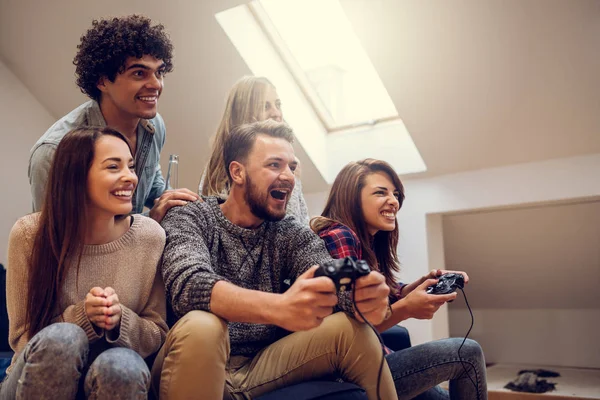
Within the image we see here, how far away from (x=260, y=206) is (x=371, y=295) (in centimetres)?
41

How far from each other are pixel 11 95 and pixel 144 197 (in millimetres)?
2047

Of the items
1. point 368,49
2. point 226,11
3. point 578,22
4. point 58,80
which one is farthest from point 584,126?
point 58,80

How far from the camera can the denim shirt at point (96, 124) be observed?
155 centimetres

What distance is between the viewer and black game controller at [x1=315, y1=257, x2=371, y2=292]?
104 centimetres

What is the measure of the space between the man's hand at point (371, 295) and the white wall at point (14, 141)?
2805mm

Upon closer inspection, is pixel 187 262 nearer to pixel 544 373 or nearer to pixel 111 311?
pixel 111 311

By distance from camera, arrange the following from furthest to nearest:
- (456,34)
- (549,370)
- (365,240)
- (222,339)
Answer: (549,370), (456,34), (365,240), (222,339)

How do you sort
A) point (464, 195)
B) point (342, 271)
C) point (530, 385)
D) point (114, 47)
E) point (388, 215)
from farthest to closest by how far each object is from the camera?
point (464, 195) < point (530, 385) < point (388, 215) < point (114, 47) < point (342, 271)

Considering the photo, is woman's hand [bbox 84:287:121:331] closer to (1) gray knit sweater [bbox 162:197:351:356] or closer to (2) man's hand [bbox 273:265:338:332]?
(1) gray knit sweater [bbox 162:197:351:356]

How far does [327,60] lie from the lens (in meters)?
3.48

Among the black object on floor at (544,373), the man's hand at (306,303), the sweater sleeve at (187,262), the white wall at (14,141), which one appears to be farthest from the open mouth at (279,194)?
the black object on floor at (544,373)

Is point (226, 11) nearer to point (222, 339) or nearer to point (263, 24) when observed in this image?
point (263, 24)

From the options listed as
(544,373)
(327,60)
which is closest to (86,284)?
(327,60)

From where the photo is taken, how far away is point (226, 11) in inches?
113
